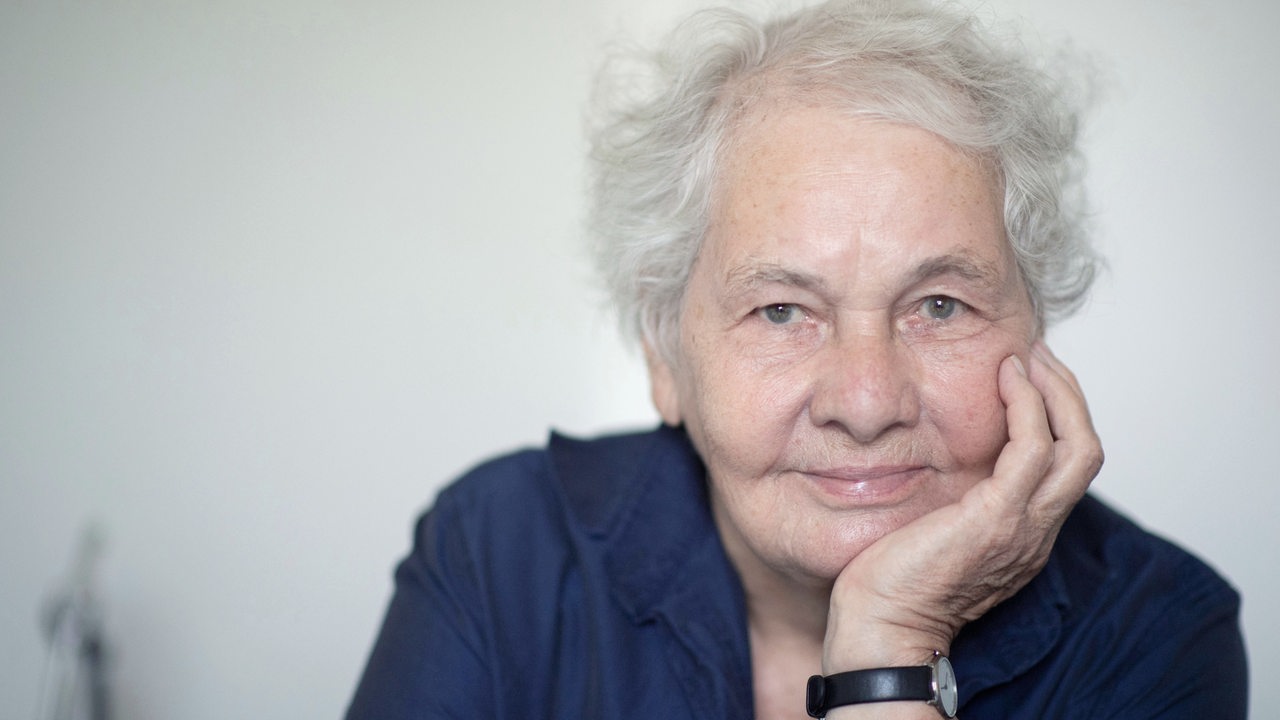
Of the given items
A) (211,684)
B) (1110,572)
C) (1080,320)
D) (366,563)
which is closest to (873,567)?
(1110,572)

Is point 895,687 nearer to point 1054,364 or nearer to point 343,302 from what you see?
point 1054,364

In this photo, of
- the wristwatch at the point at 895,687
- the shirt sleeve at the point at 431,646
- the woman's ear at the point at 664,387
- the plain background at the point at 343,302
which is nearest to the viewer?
the wristwatch at the point at 895,687

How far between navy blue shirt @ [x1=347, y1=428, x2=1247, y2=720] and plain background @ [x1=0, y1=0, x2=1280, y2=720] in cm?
108

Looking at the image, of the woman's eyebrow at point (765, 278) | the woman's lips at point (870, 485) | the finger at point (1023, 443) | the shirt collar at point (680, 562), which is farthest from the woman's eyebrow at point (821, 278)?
the shirt collar at point (680, 562)

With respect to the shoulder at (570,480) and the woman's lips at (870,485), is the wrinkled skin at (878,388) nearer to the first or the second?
the woman's lips at (870,485)

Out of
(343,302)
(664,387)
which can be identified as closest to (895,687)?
(664,387)

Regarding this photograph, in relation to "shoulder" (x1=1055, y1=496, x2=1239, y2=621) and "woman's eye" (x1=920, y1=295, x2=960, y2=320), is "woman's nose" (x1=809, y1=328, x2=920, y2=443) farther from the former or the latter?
"shoulder" (x1=1055, y1=496, x2=1239, y2=621)

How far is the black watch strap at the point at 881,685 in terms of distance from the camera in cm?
146

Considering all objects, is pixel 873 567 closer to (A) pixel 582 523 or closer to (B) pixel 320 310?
(A) pixel 582 523

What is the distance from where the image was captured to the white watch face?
1472mm

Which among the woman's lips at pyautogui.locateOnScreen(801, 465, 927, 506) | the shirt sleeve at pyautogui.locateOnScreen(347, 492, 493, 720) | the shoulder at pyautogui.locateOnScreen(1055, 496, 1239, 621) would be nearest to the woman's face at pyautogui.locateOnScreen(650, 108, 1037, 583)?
the woman's lips at pyautogui.locateOnScreen(801, 465, 927, 506)

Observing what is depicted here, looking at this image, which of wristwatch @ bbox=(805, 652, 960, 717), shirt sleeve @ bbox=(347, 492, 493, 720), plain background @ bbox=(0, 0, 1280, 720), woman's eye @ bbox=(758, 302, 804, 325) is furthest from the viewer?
plain background @ bbox=(0, 0, 1280, 720)

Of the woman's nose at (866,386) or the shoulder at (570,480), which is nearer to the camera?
the woman's nose at (866,386)

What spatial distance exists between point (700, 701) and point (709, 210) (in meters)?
0.74
